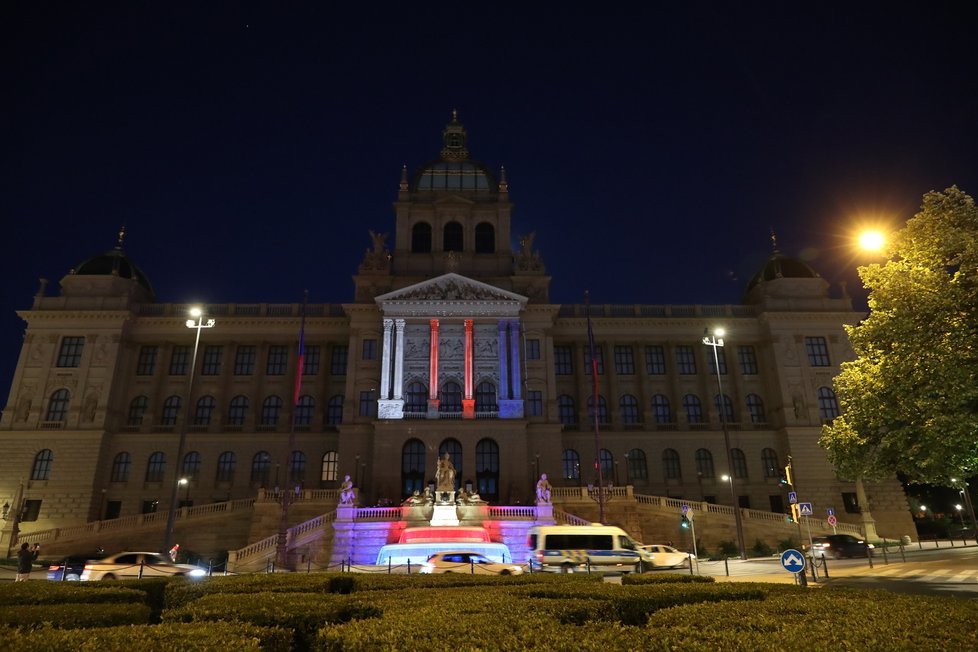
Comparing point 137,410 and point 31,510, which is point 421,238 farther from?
point 31,510

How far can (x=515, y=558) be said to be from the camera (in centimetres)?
3547

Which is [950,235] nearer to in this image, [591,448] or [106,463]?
[591,448]

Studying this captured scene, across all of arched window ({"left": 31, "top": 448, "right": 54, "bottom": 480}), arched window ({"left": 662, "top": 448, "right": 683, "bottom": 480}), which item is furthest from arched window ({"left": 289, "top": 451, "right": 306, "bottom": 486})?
arched window ({"left": 662, "top": 448, "right": 683, "bottom": 480})

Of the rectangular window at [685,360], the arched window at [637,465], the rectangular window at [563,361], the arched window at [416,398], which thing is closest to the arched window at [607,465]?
the arched window at [637,465]

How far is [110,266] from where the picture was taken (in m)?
59.1

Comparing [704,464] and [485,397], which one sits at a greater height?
[485,397]

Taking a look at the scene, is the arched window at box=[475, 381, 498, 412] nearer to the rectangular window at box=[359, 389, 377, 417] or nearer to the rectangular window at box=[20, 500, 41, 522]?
the rectangular window at box=[359, 389, 377, 417]

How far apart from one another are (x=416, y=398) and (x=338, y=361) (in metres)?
10.7

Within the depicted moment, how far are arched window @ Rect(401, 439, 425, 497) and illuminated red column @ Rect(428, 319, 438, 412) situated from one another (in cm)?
332

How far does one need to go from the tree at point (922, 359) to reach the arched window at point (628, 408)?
122 ft

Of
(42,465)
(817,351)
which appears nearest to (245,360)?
(42,465)

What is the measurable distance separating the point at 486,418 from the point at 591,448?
11.8 meters

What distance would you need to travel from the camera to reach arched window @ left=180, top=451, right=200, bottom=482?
54031 millimetres

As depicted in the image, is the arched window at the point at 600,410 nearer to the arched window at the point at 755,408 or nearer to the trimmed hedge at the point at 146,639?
the arched window at the point at 755,408
